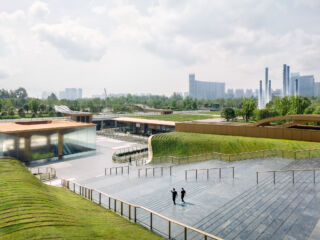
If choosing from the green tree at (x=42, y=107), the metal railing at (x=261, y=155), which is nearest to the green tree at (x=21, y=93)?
the green tree at (x=42, y=107)

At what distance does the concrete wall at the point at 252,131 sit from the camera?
22.5 metres

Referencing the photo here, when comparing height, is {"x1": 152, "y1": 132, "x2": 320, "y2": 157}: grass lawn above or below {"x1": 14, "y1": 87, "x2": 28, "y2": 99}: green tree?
below

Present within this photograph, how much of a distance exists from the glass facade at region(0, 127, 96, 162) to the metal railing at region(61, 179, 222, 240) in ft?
56.2

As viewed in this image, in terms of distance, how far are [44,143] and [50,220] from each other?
2215cm

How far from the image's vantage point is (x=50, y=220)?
24.2 feet

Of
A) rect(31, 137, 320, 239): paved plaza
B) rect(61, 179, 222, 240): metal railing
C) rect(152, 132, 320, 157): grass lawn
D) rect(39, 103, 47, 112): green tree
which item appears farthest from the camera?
rect(39, 103, 47, 112): green tree

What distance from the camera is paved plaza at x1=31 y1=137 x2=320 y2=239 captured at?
8.02 m

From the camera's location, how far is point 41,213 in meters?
7.77

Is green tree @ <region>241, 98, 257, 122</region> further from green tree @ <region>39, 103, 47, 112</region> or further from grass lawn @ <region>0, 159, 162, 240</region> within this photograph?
green tree @ <region>39, 103, 47, 112</region>

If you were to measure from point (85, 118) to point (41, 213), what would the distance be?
4463cm

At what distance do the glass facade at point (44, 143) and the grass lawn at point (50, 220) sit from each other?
16.7 meters

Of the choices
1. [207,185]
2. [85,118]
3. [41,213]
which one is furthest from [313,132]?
[85,118]

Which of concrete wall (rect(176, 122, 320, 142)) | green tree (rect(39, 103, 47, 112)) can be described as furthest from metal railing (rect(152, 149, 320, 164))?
green tree (rect(39, 103, 47, 112))

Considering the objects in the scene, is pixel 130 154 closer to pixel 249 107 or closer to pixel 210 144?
pixel 210 144
